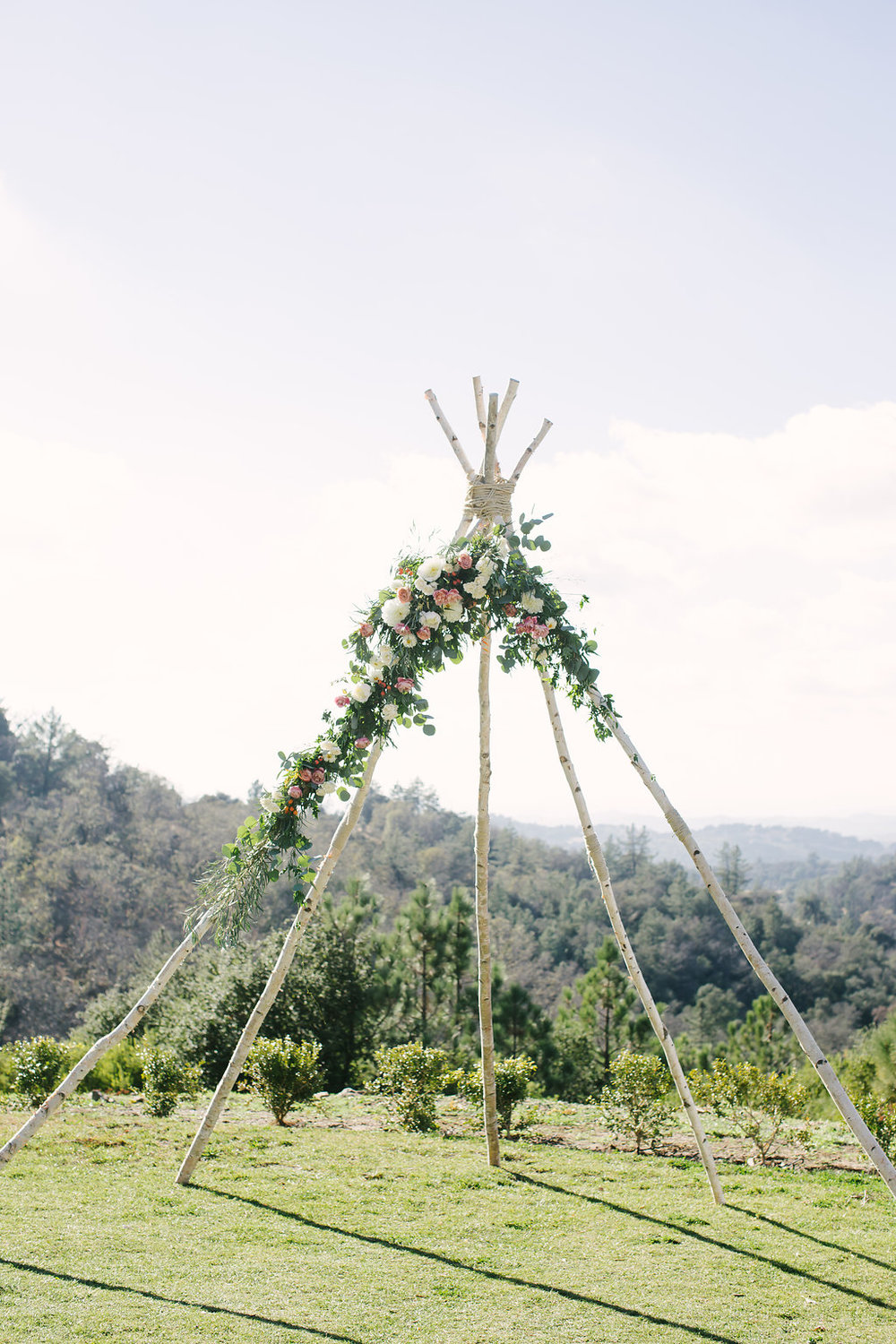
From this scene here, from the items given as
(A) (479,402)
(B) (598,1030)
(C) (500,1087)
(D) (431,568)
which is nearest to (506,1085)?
(C) (500,1087)

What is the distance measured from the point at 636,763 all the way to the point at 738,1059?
40.8 ft

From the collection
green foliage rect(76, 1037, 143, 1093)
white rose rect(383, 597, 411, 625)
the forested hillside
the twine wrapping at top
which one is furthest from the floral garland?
the forested hillside

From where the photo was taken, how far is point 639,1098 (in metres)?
7.45

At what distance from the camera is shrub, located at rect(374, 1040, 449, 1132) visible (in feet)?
26.1

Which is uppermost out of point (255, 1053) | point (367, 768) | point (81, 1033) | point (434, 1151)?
point (367, 768)

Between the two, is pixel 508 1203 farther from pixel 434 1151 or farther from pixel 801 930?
pixel 801 930

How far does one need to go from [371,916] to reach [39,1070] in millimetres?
6878

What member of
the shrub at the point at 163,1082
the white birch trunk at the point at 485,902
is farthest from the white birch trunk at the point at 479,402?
the shrub at the point at 163,1082

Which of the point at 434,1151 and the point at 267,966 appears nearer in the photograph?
the point at 434,1151

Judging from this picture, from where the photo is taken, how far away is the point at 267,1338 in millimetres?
3787

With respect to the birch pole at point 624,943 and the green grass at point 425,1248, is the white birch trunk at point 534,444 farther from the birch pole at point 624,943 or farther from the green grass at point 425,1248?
the green grass at point 425,1248

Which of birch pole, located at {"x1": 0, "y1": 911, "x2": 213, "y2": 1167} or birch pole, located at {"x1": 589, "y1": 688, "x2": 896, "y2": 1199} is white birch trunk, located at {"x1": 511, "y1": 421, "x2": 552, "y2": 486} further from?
birch pole, located at {"x1": 0, "y1": 911, "x2": 213, "y2": 1167}

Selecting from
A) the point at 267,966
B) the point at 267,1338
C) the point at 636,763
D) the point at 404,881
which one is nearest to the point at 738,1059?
the point at 267,966

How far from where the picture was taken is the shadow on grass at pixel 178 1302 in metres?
3.86
